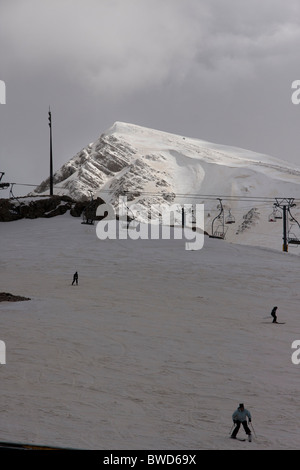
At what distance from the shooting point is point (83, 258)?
56062 mm

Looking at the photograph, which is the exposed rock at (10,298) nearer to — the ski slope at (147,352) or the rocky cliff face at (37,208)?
the ski slope at (147,352)

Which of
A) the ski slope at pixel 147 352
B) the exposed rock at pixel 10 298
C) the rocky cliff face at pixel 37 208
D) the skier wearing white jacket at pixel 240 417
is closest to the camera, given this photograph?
the skier wearing white jacket at pixel 240 417

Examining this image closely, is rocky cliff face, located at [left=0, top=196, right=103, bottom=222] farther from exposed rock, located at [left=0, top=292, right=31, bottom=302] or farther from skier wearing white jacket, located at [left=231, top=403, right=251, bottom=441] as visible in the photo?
skier wearing white jacket, located at [left=231, top=403, right=251, bottom=441]

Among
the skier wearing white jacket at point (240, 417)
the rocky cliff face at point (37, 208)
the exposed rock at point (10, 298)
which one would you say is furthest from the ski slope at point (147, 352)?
the rocky cliff face at point (37, 208)

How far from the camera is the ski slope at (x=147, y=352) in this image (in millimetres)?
19297

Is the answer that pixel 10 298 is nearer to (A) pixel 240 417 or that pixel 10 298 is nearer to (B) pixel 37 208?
(A) pixel 240 417

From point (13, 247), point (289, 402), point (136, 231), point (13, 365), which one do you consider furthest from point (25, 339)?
point (136, 231)

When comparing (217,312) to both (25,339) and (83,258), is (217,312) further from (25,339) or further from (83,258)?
(83,258)

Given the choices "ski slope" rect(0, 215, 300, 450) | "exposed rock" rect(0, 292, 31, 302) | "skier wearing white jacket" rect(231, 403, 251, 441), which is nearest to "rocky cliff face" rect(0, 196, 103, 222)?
"ski slope" rect(0, 215, 300, 450)

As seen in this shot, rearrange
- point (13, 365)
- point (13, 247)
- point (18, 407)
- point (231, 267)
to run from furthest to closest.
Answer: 1. point (13, 247)
2. point (231, 267)
3. point (13, 365)
4. point (18, 407)

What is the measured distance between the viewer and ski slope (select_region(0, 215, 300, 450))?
63.3 ft

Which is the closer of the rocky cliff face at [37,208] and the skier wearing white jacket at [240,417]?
the skier wearing white jacket at [240,417]

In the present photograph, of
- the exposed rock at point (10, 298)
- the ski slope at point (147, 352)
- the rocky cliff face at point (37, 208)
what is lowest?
the ski slope at point (147, 352)
